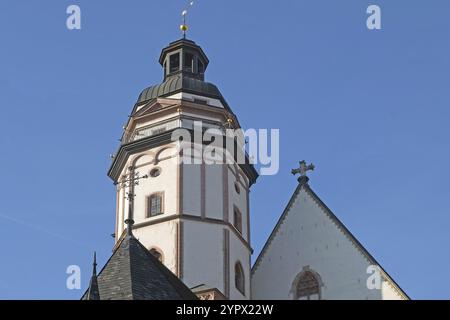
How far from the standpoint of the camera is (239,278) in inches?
1192

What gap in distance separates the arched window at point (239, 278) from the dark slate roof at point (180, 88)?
19.8 feet

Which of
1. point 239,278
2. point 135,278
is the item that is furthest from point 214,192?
point 135,278

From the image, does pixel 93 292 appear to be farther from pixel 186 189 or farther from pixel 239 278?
pixel 239 278

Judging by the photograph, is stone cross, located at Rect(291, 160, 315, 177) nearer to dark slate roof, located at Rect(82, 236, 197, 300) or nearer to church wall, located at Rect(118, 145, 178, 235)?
church wall, located at Rect(118, 145, 178, 235)

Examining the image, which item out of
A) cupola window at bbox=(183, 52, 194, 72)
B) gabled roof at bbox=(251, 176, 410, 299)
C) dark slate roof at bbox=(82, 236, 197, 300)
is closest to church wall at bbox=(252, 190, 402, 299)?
gabled roof at bbox=(251, 176, 410, 299)

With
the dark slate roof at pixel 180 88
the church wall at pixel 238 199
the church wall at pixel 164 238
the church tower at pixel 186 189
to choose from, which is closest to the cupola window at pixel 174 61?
the church tower at pixel 186 189

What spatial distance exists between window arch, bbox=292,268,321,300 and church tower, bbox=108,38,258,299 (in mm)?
1635

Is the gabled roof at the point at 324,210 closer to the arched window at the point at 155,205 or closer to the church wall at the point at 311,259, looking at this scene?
the church wall at the point at 311,259

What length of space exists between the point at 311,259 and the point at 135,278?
39.6 feet

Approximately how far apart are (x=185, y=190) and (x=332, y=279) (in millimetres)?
5196

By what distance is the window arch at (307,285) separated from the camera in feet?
96.6

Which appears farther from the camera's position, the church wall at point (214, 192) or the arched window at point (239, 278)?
the church wall at point (214, 192)

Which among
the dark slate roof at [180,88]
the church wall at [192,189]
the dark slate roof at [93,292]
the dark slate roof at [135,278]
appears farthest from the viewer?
the dark slate roof at [180,88]
